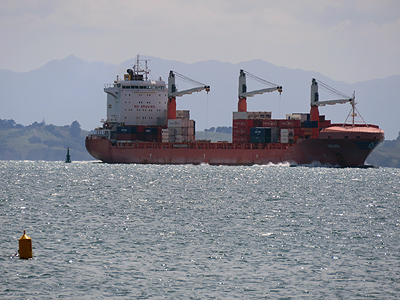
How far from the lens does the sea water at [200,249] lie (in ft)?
70.9

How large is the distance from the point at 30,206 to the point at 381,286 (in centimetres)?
2861

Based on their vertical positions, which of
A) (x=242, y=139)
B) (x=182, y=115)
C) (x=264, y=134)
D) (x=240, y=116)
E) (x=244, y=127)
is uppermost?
(x=182, y=115)

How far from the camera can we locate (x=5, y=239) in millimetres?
29750

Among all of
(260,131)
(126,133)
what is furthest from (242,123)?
(126,133)

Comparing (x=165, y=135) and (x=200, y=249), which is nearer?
(x=200, y=249)

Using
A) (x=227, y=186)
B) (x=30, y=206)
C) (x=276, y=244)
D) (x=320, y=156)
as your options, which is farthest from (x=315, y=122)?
(x=276, y=244)

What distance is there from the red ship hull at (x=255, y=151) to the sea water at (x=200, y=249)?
1839 inches

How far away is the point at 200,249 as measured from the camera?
27.9 m

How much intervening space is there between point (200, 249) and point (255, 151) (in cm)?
7486

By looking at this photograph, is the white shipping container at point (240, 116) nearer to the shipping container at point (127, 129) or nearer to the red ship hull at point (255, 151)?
the red ship hull at point (255, 151)

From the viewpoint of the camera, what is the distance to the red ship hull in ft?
313

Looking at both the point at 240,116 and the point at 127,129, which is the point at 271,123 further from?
the point at 127,129

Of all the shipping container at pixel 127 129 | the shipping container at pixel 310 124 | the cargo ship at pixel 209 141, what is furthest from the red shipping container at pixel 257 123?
the shipping container at pixel 127 129

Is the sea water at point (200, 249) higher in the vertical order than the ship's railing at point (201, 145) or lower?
lower
